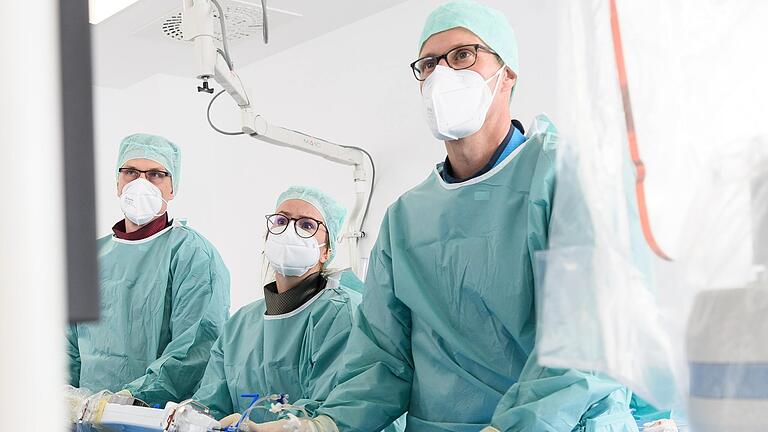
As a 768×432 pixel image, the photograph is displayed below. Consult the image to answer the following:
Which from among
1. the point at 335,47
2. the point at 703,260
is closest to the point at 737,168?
the point at 703,260

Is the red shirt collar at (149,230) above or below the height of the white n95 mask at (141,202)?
below

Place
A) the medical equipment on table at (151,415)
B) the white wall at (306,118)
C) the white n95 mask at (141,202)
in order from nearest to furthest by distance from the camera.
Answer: the medical equipment on table at (151,415)
the white n95 mask at (141,202)
the white wall at (306,118)

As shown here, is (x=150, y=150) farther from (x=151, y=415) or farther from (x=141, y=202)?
(x=151, y=415)

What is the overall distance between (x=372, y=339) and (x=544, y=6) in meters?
1.95

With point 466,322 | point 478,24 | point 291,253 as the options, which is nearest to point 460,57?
point 478,24

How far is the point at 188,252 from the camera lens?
2.95 metres

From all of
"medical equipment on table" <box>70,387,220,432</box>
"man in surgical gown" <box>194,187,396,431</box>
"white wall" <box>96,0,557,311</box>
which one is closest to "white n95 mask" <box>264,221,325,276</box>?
"man in surgical gown" <box>194,187,396,431</box>

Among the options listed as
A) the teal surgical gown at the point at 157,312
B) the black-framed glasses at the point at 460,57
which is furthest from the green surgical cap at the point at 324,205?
the black-framed glasses at the point at 460,57

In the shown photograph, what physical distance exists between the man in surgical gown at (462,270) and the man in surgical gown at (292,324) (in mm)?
428

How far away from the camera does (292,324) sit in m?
2.60

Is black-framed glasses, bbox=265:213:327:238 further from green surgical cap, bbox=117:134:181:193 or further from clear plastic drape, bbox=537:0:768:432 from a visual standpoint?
clear plastic drape, bbox=537:0:768:432

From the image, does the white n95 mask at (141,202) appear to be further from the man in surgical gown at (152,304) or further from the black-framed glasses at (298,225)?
the black-framed glasses at (298,225)

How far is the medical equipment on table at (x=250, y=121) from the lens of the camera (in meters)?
2.50

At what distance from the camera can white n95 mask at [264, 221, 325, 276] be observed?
2.69 m
